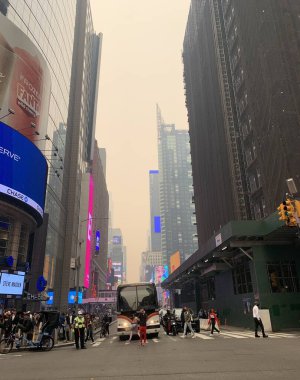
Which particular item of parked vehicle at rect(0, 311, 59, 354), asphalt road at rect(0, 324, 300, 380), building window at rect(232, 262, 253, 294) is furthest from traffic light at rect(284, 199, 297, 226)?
building window at rect(232, 262, 253, 294)

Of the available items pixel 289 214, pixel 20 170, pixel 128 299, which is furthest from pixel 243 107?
pixel 289 214

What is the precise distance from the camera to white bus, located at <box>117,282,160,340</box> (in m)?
22.5

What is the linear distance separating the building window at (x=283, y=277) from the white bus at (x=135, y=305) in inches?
364

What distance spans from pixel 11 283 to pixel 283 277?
24.4m

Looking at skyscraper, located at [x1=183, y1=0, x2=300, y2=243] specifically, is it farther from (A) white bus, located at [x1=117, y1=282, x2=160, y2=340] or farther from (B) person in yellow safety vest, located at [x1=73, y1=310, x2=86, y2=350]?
(B) person in yellow safety vest, located at [x1=73, y1=310, x2=86, y2=350]

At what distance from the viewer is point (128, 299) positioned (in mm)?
23734

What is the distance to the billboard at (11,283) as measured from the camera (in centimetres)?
3192

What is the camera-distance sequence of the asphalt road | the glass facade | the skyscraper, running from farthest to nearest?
the glass facade → the skyscraper → the asphalt road

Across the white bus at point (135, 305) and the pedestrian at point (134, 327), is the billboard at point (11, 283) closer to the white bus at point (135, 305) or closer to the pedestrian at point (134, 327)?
the white bus at point (135, 305)

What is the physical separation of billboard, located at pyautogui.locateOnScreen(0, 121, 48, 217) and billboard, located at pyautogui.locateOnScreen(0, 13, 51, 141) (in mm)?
2123

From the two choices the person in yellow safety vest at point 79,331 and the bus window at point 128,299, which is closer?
the person in yellow safety vest at point 79,331

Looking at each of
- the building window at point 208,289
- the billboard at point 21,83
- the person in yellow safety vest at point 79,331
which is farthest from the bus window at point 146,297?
the building window at point 208,289

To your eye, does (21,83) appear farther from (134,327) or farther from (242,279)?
(242,279)

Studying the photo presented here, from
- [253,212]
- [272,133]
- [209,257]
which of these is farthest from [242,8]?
[209,257]
